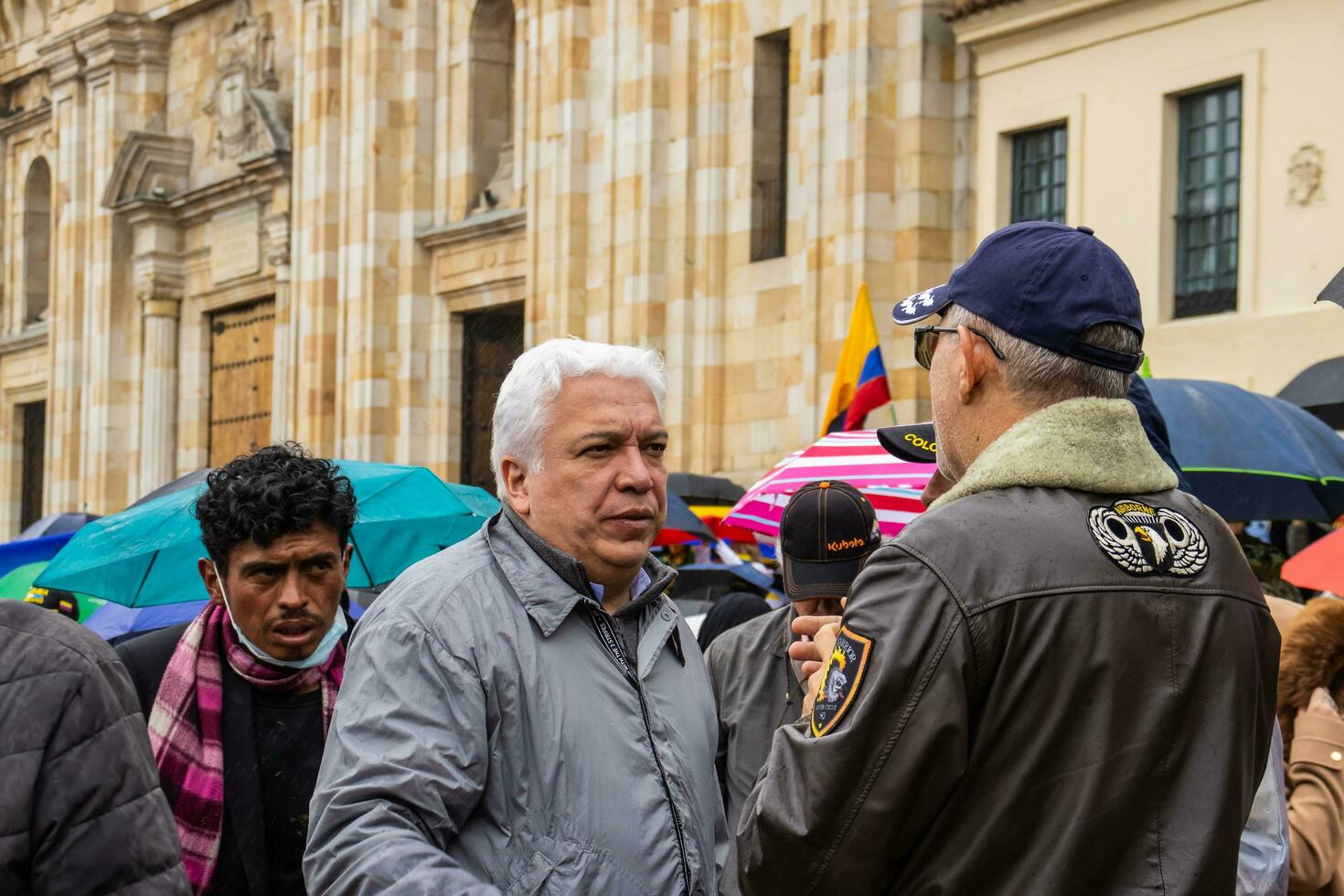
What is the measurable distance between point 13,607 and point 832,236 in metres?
14.3

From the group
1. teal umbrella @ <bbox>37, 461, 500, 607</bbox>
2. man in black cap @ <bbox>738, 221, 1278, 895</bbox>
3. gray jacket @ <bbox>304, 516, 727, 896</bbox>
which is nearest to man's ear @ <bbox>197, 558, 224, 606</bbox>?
teal umbrella @ <bbox>37, 461, 500, 607</bbox>

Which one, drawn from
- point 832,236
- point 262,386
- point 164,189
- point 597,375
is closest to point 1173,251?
point 832,236

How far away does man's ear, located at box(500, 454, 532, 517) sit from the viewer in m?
3.89

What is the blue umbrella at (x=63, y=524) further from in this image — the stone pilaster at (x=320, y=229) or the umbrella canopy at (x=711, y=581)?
the stone pilaster at (x=320, y=229)

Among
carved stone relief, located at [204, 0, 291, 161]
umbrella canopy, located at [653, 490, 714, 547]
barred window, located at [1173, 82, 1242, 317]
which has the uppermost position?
carved stone relief, located at [204, 0, 291, 161]

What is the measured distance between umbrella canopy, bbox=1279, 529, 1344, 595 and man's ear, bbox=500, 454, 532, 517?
312 centimetres

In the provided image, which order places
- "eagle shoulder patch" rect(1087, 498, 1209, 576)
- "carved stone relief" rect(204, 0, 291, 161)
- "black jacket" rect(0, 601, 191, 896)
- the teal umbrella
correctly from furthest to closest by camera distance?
"carved stone relief" rect(204, 0, 291, 161)
the teal umbrella
"black jacket" rect(0, 601, 191, 896)
"eagle shoulder patch" rect(1087, 498, 1209, 576)

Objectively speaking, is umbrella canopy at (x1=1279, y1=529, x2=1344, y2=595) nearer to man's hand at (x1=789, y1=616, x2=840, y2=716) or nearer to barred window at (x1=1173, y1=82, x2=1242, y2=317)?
man's hand at (x1=789, y1=616, x2=840, y2=716)

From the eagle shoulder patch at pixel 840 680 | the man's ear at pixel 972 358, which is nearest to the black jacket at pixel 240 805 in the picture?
the eagle shoulder patch at pixel 840 680

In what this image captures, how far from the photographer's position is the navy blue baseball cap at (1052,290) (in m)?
3.09

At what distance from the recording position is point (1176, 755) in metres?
2.92

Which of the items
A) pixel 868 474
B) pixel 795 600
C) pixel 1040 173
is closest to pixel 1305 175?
pixel 1040 173

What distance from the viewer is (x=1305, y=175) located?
45.8 ft

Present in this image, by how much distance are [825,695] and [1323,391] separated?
923 cm
